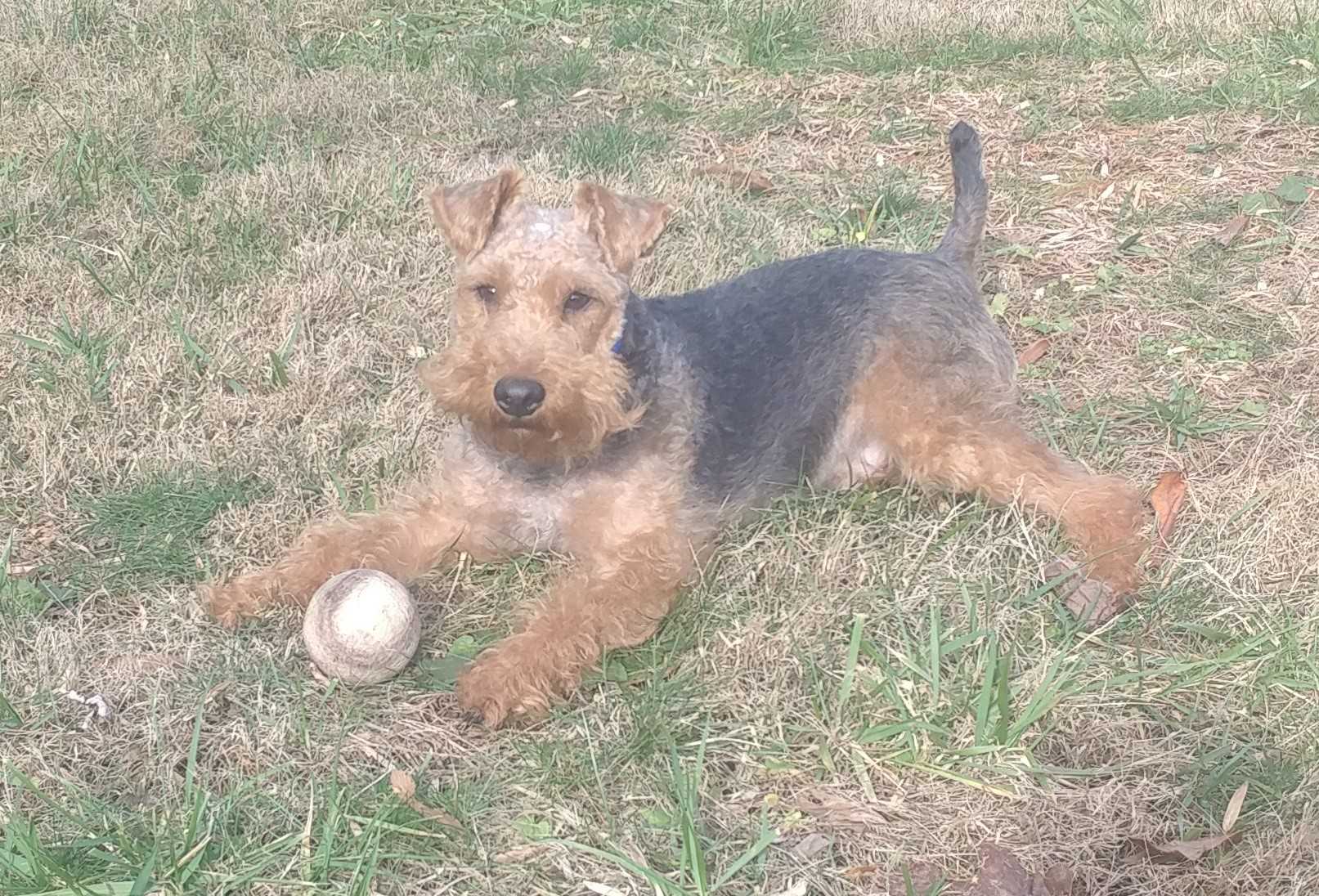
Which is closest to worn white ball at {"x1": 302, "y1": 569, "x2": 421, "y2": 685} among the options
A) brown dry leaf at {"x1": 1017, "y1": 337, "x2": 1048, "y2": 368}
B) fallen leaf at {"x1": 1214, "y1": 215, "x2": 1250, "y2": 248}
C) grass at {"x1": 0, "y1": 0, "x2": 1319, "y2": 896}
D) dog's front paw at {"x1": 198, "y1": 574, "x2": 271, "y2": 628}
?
grass at {"x1": 0, "y1": 0, "x2": 1319, "y2": 896}

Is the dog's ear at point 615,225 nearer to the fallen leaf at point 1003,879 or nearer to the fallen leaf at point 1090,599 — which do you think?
the fallen leaf at point 1090,599

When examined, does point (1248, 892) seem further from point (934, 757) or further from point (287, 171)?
point (287, 171)

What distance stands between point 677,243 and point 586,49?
269 centimetres

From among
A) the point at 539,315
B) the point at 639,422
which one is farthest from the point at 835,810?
the point at 539,315

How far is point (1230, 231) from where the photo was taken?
18.2ft

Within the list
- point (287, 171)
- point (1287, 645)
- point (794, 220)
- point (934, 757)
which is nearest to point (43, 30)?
point (287, 171)

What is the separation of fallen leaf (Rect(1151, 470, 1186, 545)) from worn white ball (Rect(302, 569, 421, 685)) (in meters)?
2.44

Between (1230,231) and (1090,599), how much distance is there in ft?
10.2

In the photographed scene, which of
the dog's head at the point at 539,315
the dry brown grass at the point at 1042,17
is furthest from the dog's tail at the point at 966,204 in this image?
the dry brown grass at the point at 1042,17

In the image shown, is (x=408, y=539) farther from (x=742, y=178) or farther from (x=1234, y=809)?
(x=742, y=178)

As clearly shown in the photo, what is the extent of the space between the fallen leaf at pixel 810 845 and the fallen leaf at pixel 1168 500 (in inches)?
67.4

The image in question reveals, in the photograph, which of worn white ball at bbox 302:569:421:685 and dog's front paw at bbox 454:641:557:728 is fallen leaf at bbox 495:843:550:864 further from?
worn white ball at bbox 302:569:421:685

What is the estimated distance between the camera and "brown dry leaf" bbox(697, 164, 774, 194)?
6141 millimetres

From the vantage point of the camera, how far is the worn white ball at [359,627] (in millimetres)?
2979
